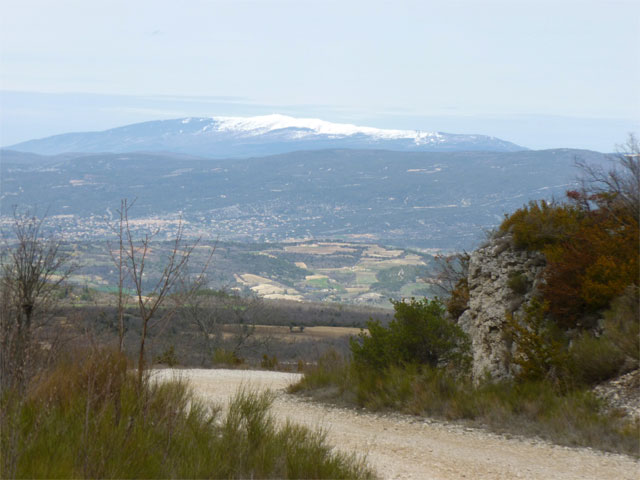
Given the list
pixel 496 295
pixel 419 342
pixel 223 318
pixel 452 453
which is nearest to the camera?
pixel 452 453

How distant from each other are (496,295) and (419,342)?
5.79 feet

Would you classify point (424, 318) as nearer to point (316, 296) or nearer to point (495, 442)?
point (495, 442)

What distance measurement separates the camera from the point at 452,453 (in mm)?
7988

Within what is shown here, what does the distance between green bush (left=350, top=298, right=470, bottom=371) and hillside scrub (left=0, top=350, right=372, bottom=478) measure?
16.7 ft

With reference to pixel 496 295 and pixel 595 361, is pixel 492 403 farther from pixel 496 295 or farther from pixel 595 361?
pixel 496 295

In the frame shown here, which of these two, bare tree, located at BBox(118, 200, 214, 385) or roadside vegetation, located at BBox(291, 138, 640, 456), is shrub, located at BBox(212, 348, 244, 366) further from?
bare tree, located at BBox(118, 200, 214, 385)

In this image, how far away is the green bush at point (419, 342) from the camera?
39.5ft

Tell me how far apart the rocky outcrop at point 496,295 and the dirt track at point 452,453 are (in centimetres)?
233

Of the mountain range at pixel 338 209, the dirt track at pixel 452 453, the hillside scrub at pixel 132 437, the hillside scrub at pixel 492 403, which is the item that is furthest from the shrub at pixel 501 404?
the mountain range at pixel 338 209

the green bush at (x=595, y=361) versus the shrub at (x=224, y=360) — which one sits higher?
the green bush at (x=595, y=361)

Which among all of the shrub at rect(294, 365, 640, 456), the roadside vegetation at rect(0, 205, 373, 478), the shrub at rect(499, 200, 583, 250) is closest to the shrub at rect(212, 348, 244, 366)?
the shrub at rect(294, 365, 640, 456)

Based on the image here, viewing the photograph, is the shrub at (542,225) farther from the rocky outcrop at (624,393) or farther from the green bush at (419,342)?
the rocky outcrop at (624,393)

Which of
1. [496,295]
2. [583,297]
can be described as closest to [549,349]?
[583,297]

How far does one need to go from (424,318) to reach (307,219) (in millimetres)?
170687
